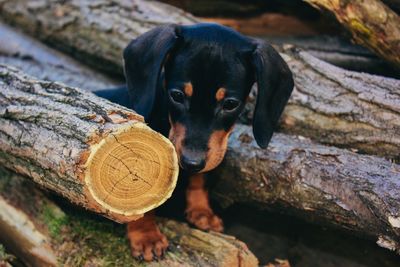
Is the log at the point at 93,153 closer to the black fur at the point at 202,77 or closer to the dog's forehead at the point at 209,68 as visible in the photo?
the black fur at the point at 202,77

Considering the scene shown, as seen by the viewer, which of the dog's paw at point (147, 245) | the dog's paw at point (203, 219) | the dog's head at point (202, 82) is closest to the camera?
the dog's head at point (202, 82)

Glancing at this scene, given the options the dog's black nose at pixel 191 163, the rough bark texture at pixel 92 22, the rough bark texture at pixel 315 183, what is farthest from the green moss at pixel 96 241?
the rough bark texture at pixel 92 22

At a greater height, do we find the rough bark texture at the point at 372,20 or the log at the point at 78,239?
the rough bark texture at the point at 372,20

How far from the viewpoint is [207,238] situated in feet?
10.8

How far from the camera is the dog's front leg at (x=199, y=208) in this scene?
3.55 meters

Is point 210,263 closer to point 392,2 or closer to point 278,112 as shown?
point 278,112

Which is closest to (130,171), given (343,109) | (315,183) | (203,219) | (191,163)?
(191,163)

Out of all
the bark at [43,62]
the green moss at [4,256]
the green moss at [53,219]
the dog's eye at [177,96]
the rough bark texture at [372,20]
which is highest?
the rough bark texture at [372,20]

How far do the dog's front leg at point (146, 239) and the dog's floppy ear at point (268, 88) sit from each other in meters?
0.80

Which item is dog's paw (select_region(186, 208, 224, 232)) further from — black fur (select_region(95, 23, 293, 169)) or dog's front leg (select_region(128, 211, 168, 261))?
black fur (select_region(95, 23, 293, 169))

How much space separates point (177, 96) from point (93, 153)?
77 centimetres

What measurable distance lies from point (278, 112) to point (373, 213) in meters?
0.81

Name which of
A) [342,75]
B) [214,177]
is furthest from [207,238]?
[342,75]

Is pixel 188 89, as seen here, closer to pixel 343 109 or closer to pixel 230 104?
pixel 230 104
